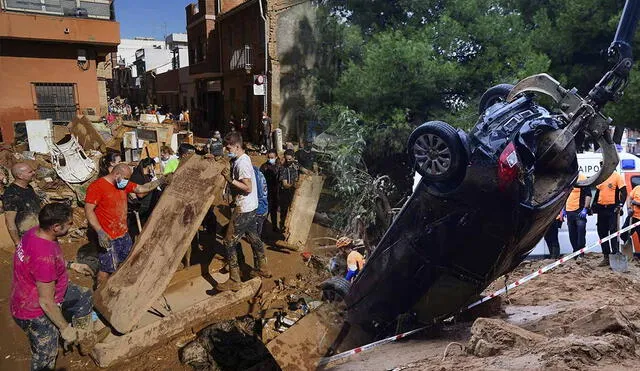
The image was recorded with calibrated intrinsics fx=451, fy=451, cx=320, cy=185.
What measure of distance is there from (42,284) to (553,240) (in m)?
6.97

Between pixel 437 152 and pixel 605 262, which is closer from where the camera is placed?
pixel 437 152

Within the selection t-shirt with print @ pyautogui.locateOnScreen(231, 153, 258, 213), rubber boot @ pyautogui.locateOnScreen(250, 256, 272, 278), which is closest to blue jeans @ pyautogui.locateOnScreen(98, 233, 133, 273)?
t-shirt with print @ pyautogui.locateOnScreen(231, 153, 258, 213)

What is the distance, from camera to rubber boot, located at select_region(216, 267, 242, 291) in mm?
5566

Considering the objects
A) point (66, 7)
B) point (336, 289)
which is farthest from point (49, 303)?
point (66, 7)

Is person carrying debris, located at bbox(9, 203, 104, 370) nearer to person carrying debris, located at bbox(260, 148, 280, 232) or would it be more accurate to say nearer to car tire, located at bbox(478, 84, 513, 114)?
car tire, located at bbox(478, 84, 513, 114)

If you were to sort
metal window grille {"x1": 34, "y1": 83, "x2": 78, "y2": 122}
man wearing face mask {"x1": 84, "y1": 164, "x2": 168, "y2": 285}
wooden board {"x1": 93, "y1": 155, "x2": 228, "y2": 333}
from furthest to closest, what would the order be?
metal window grille {"x1": 34, "y1": 83, "x2": 78, "y2": 122}, man wearing face mask {"x1": 84, "y1": 164, "x2": 168, "y2": 285}, wooden board {"x1": 93, "y1": 155, "x2": 228, "y2": 333}

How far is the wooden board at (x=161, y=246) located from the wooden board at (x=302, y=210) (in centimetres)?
273

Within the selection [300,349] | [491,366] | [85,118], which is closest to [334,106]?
[85,118]

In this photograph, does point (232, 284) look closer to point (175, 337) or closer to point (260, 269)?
point (260, 269)

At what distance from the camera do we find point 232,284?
5609mm

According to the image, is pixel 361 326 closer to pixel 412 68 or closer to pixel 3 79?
pixel 412 68

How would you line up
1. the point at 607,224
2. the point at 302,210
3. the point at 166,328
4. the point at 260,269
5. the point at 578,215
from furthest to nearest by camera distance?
the point at 302,210 → the point at 578,215 → the point at 607,224 → the point at 260,269 → the point at 166,328

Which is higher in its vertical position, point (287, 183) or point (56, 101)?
point (56, 101)

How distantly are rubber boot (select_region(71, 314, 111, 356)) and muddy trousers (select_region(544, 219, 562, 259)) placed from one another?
6.45 m
